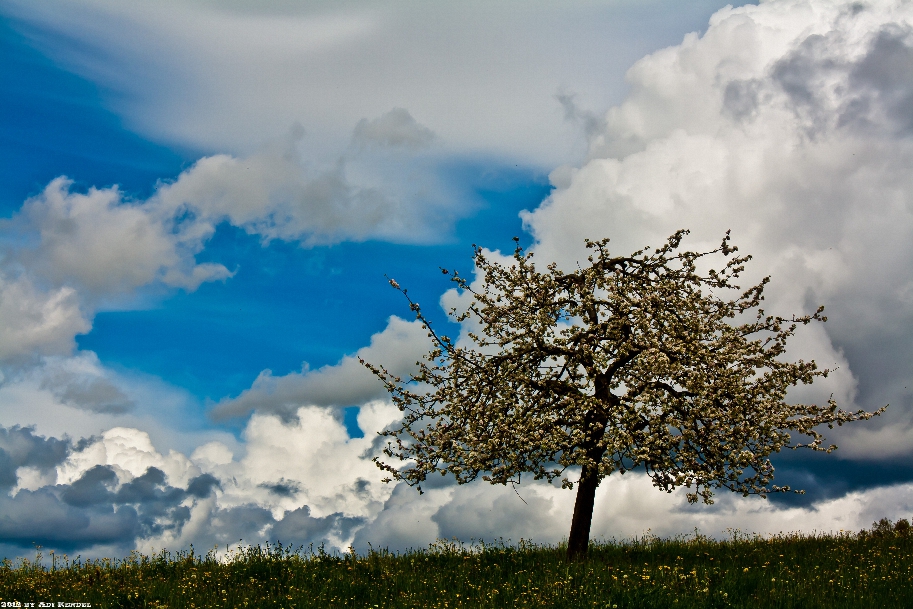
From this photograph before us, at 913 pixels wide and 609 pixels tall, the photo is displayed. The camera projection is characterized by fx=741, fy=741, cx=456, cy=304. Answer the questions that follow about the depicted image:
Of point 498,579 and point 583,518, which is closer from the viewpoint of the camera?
point 498,579

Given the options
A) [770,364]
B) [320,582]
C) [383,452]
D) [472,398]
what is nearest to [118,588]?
[320,582]

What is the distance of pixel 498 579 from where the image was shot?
1608cm

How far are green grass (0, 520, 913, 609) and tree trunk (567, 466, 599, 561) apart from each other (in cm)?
50

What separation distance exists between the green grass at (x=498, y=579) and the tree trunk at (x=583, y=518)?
500 mm

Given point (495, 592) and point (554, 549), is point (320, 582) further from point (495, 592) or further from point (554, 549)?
point (554, 549)

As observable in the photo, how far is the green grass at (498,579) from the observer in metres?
14.0

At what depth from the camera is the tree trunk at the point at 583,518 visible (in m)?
19.9

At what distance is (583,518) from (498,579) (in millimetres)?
4677

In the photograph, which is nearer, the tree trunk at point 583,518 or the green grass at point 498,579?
the green grass at point 498,579

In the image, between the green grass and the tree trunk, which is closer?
the green grass

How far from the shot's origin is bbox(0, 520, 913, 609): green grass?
13953 mm

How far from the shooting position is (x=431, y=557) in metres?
19.1

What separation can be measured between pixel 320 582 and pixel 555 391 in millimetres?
7823

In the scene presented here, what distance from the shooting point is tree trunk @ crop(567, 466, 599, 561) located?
19.9 meters
